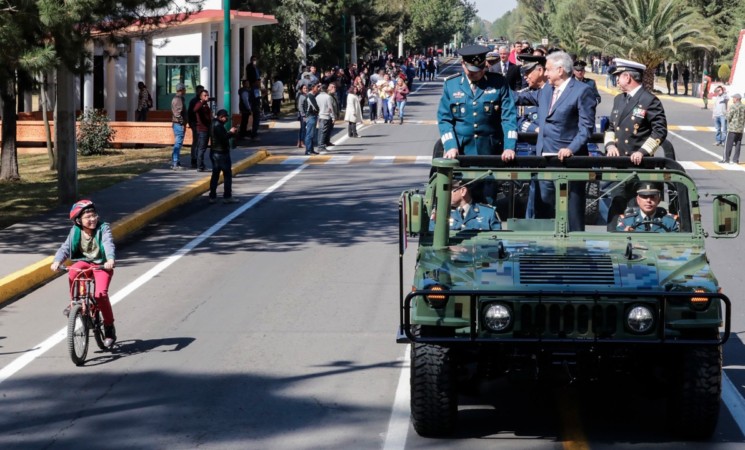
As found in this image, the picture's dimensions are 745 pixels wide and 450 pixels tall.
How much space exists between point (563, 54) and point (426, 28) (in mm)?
116275

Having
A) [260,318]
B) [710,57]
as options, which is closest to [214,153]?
[260,318]

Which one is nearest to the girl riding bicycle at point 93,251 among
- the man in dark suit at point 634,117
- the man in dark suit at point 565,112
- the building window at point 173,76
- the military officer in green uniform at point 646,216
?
the man in dark suit at point 565,112

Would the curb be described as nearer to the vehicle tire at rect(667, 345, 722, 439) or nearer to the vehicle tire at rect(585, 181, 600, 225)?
the vehicle tire at rect(585, 181, 600, 225)

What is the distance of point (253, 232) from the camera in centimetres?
1836

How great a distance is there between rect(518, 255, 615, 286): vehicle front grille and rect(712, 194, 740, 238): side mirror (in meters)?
0.96

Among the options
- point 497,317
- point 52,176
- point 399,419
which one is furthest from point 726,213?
point 52,176

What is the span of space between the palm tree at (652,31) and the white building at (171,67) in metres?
→ 28.4

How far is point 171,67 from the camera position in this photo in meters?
39.6

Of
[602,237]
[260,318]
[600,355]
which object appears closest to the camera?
[600,355]

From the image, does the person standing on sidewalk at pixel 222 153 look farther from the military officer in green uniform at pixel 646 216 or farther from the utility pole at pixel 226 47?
the military officer in green uniform at pixel 646 216

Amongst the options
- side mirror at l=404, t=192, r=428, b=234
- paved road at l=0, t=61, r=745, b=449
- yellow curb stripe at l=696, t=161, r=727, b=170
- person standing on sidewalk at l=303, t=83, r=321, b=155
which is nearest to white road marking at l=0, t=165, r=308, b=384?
paved road at l=0, t=61, r=745, b=449

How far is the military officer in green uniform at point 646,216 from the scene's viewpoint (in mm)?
8883

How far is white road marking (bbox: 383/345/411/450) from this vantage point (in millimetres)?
7896

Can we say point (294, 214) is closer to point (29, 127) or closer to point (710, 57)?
point (29, 127)
